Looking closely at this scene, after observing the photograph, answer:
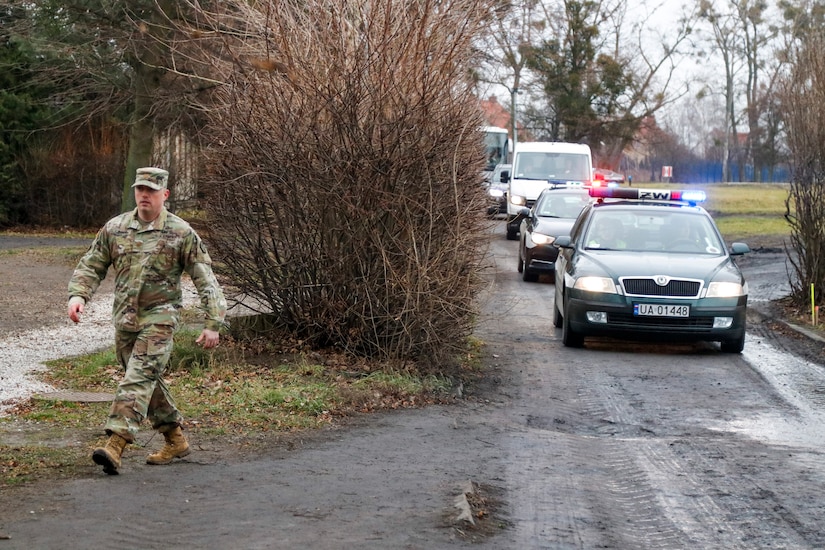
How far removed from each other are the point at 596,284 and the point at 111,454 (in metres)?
7.50

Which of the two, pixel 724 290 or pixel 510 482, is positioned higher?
pixel 724 290

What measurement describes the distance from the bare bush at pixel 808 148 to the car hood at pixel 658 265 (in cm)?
265

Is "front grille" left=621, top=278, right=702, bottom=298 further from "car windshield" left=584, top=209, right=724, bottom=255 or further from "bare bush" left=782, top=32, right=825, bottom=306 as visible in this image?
"bare bush" left=782, top=32, right=825, bottom=306

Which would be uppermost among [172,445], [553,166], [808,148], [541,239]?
[808,148]

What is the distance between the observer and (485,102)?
11836 millimetres

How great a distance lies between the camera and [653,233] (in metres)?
14.4

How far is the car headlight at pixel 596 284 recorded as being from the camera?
42.9 feet

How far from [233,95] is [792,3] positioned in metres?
58.5

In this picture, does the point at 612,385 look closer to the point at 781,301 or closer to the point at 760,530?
the point at 760,530

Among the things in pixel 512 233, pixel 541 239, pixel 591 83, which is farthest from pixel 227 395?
pixel 591 83

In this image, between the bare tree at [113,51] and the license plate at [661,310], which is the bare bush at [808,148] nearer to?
the license plate at [661,310]

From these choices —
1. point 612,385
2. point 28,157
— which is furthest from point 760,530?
point 28,157

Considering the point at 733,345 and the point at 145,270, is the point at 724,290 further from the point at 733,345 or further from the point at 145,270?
the point at 145,270

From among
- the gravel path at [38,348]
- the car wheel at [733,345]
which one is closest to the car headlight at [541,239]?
the car wheel at [733,345]
